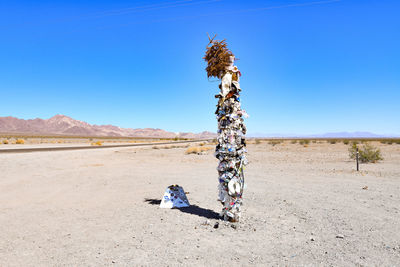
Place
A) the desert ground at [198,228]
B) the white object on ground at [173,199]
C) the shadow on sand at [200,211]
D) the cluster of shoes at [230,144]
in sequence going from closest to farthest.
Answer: the desert ground at [198,228] < the cluster of shoes at [230,144] < the shadow on sand at [200,211] < the white object on ground at [173,199]

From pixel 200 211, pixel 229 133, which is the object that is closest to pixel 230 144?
pixel 229 133

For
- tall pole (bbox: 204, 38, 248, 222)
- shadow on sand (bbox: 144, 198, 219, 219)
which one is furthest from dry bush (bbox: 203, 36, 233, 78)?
shadow on sand (bbox: 144, 198, 219, 219)

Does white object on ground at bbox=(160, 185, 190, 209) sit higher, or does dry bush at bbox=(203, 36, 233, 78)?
dry bush at bbox=(203, 36, 233, 78)

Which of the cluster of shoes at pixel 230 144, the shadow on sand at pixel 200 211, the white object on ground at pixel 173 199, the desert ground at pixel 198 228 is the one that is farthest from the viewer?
the white object on ground at pixel 173 199

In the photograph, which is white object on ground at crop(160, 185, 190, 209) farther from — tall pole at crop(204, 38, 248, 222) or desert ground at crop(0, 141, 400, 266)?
tall pole at crop(204, 38, 248, 222)

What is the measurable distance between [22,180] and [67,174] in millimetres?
2025

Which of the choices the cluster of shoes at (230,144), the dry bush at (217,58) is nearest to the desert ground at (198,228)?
the cluster of shoes at (230,144)

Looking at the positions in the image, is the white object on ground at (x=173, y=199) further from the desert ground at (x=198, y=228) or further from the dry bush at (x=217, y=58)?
the dry bush at (x=217, y=58)

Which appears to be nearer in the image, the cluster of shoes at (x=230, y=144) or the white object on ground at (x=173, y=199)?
the cluster of shoes at (x=230, y=144)

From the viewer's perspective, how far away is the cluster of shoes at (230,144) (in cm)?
588

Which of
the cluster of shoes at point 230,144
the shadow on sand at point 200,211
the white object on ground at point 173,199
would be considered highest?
the cluster of shoes at point 230,144

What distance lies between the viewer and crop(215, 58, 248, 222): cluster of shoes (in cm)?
588

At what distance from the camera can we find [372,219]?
244 inches

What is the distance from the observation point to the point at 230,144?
231 inches
